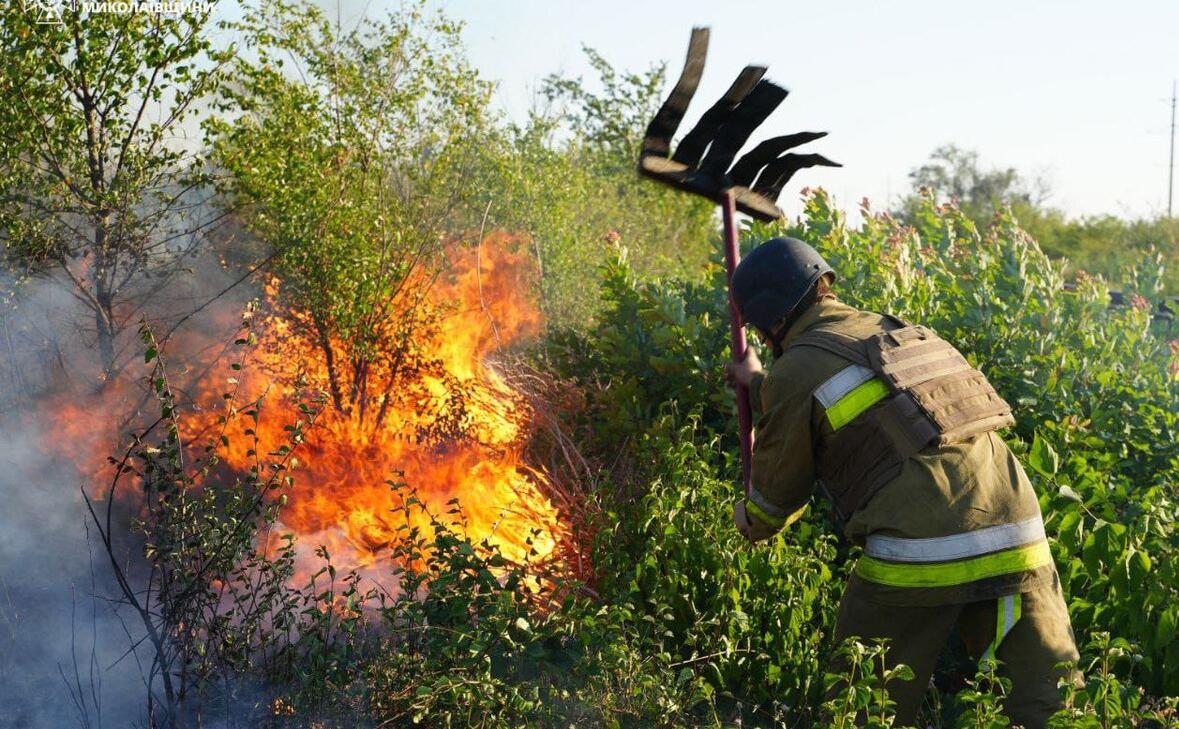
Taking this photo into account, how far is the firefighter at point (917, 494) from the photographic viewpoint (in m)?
3.37

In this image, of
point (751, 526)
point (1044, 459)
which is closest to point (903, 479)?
point (751, 526)

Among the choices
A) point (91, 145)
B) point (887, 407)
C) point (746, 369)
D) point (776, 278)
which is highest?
point (91, 145)

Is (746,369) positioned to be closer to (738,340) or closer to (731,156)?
(738,340)

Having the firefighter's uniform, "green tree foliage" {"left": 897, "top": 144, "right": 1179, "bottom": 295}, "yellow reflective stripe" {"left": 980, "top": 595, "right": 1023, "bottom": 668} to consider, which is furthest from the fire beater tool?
"green tree foliage" {"left": 897, "top": 144, "right": 1179, "bottom": 295}

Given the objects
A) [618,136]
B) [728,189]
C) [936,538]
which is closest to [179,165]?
[728,189]

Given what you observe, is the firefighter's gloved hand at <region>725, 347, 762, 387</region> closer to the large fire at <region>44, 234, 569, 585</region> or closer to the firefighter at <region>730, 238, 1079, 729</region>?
the firefighter at <region>730, 238, 1079, 729</region>

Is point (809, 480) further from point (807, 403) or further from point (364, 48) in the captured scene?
point (364, 48)

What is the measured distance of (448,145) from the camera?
398 inches

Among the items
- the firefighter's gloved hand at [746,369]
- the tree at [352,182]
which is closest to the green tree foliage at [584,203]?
the tree at [352,182]

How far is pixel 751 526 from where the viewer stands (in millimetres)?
3725

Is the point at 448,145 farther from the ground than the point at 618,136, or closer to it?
closer to it

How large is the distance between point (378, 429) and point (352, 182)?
221 centimetres

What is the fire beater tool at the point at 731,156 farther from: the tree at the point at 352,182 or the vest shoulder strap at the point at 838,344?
the tree at the point at 352,182

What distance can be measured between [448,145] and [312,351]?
228 cm
